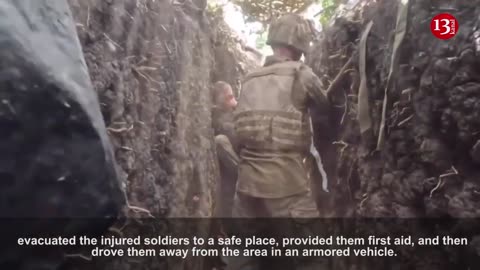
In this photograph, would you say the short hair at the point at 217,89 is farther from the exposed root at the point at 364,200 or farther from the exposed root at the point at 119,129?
the exposed root at the point at 364,200

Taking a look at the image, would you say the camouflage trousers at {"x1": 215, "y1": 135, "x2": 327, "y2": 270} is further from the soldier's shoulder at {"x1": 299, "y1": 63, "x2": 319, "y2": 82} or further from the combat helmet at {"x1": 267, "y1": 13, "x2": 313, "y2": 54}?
the combat helmet at {"x1": 267, "y1": 13, "x2": 313, "y2": 54}

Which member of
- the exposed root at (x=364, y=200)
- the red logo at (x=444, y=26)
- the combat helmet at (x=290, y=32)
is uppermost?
the red logo at (x=444, y=26)

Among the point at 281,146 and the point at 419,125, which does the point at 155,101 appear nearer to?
the point at 281,146

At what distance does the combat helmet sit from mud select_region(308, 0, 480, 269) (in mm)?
358

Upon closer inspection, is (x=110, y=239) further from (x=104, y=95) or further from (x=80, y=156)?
(x=80, y=156)

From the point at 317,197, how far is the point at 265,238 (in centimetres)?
55

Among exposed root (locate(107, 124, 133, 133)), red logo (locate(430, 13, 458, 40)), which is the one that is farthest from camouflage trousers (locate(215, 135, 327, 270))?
red logo (locate(430, 13, 458, 40))

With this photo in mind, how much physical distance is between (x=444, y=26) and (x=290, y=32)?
3.93ft

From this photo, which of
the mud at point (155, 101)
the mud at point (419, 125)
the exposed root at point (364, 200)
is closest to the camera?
the mud at point (419, 125)

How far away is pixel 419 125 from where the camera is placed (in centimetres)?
149

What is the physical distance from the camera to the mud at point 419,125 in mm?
1250

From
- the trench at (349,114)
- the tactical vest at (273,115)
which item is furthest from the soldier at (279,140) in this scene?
the trench at (349,114)

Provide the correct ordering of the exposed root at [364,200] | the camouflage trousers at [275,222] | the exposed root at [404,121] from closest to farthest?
the exposed root at [404,121], the exposed root at [364,200], the camouflage trousers at [275,222]

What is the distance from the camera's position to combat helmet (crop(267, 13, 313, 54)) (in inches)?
97.3
